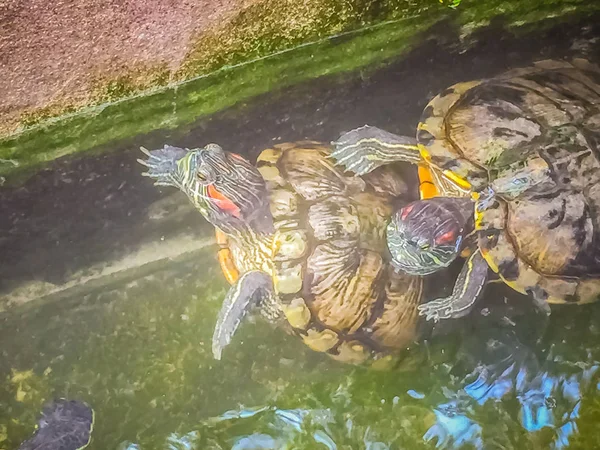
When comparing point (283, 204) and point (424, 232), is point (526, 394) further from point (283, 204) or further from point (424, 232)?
point (283, 204)

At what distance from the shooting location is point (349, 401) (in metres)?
1.36

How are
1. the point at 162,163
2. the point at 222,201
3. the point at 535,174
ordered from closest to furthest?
the point at 535,174
the point at 222,201
the point at 162,163

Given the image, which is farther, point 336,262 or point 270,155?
point 270,155

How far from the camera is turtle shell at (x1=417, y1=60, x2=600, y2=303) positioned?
1.18 meters

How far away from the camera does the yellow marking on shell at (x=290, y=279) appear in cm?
119

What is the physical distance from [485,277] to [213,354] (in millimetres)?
620

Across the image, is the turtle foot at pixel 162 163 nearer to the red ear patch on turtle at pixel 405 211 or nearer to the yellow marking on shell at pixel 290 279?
the yellow marking on shell at pixel 290 279

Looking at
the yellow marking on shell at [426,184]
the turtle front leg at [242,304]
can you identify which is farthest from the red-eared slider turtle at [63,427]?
the yellow marking on shell at [426,184]

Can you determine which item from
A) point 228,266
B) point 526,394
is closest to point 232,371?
point 228,266

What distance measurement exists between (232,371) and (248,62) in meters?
0.72

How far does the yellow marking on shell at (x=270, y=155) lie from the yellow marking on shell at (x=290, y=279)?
0.25m

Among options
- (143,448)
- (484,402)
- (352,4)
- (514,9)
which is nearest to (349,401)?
(484,402)

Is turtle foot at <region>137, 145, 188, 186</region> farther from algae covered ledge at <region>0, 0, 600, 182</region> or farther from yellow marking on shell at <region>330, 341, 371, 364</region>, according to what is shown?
yellow marking on shell at <region>330, 341, 371, 364</region>

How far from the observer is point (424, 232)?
119 centimetres
